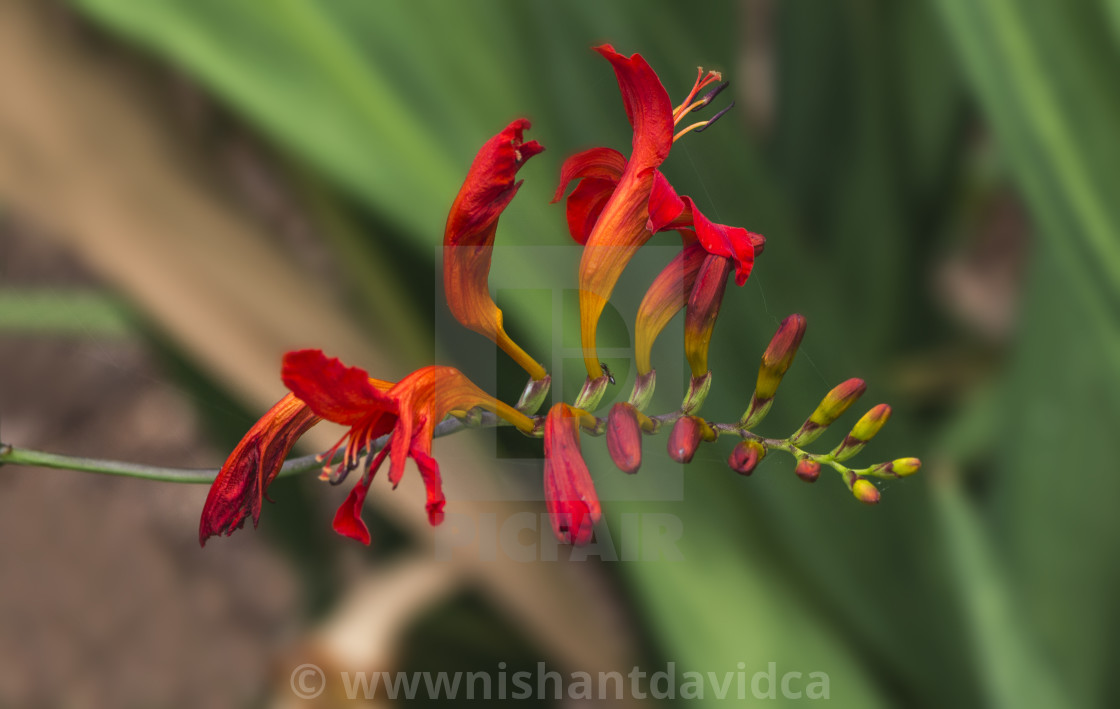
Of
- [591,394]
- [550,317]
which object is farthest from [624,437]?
[550,317]

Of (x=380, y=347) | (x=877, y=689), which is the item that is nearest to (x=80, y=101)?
(x=380, y=347)

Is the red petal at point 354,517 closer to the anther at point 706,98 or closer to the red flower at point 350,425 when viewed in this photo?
the red flower at point 350,425

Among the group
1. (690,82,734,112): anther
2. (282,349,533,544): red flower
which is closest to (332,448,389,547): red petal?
(282,349,533,544): red flower

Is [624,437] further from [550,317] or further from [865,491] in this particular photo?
[550,317]

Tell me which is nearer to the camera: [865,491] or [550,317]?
[865,491]

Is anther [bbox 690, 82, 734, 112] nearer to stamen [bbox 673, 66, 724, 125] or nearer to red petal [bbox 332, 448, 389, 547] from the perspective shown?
stamen [bbox 673, 66, 724, 125]

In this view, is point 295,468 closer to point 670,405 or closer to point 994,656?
point 670,405
